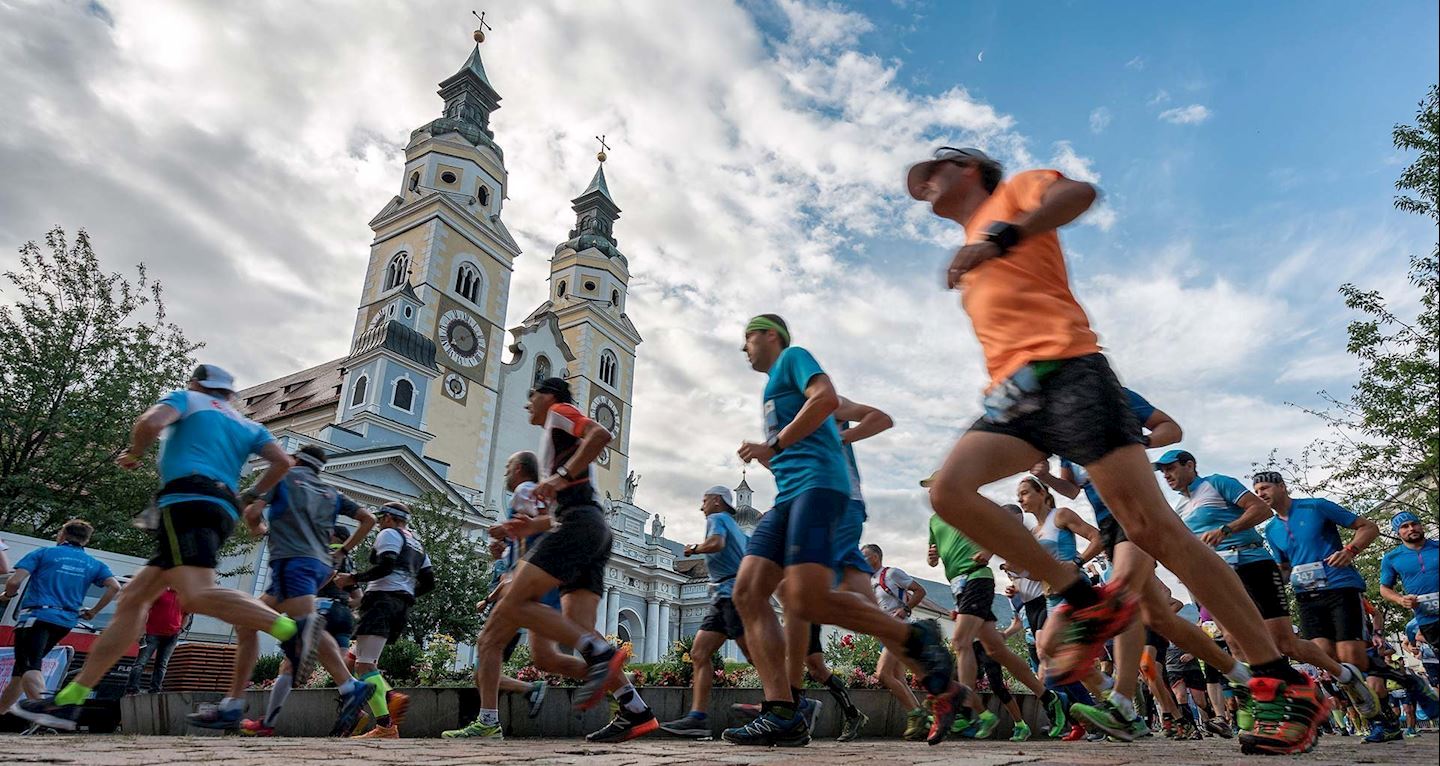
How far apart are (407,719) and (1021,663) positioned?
4764mm

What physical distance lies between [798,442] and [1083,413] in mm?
1849

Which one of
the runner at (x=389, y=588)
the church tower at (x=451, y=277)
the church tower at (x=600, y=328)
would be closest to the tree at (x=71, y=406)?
the runner at (x=389, y=588)

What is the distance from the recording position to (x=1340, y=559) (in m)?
5.86

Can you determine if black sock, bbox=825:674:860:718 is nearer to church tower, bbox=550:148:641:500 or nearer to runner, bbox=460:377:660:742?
runner, bbox=460:377:660:742

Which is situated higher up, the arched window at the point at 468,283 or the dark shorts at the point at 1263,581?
the arched window at the point at 468,283

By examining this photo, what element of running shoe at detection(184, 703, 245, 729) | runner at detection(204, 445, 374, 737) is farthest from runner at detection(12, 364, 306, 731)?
runner at detection(204, 445, 374, 737)

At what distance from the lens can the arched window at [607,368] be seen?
64.3m

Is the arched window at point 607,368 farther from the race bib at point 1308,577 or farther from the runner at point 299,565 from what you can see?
the race bib at point 1308,577

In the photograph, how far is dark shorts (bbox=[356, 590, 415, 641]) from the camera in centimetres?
622

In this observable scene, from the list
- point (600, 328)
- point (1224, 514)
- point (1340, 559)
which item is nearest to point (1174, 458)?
point (1224, 514)

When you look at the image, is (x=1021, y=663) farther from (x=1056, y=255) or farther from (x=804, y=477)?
(x=1056, y=255)

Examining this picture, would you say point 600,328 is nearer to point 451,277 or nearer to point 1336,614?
point 451,277

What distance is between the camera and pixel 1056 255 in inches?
102

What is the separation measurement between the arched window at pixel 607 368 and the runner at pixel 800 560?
60.5 m
